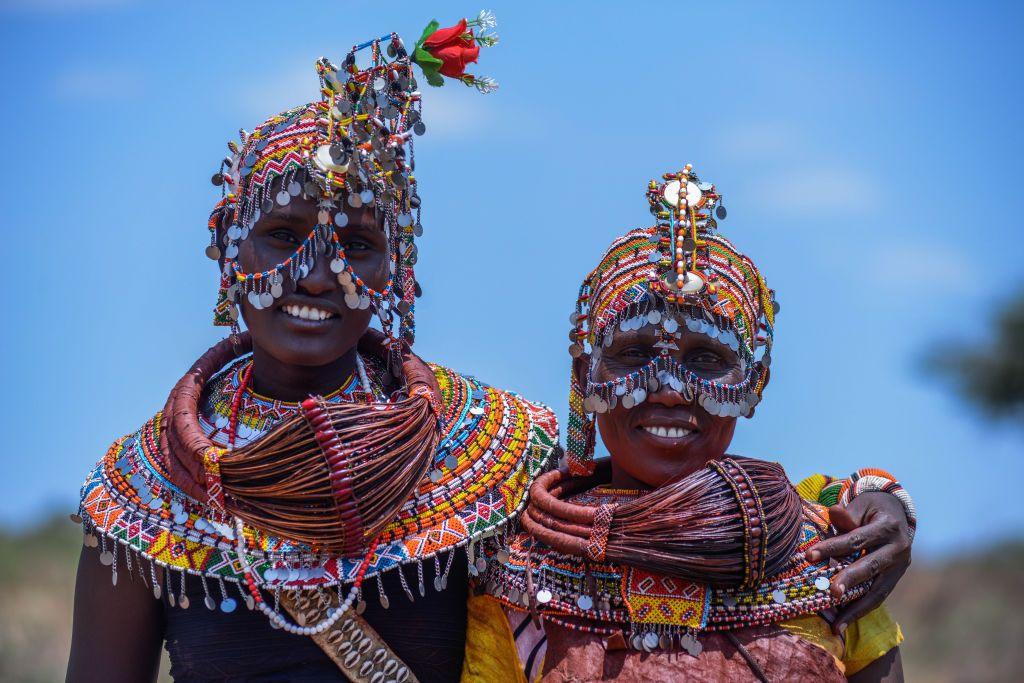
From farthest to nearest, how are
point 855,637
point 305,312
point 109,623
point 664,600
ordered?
point 109,623, point 305,312, point 855,637, point 664,600

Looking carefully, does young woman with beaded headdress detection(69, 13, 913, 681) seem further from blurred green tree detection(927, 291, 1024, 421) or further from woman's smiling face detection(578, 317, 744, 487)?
blurred green tree detection(927, 291, 1024, 421)

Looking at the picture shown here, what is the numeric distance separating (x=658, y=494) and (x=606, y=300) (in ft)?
2.13

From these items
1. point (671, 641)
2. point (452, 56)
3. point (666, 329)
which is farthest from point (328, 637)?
point (452, 56)

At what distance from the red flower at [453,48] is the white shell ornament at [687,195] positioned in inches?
34.3

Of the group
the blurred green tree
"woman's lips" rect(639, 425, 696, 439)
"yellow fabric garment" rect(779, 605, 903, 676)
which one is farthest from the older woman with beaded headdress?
the blurred green tree

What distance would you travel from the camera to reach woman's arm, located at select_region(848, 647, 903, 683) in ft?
14.4

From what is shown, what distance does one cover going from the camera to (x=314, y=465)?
4.36m

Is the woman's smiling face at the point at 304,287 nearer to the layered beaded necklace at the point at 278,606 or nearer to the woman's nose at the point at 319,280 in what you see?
the woman's nose at the point at 319,280

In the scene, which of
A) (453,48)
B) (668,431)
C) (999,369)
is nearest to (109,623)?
(668,431)

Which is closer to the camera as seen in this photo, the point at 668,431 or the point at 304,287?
the point at 668,431

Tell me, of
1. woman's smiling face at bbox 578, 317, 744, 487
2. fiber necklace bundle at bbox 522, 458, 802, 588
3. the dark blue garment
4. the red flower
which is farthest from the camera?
the red flower

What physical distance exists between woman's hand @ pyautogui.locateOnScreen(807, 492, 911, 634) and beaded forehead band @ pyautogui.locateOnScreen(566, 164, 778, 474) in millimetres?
469

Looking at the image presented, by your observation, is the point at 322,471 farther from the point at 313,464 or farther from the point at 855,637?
the point at 855,637

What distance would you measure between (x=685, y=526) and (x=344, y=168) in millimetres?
1569
